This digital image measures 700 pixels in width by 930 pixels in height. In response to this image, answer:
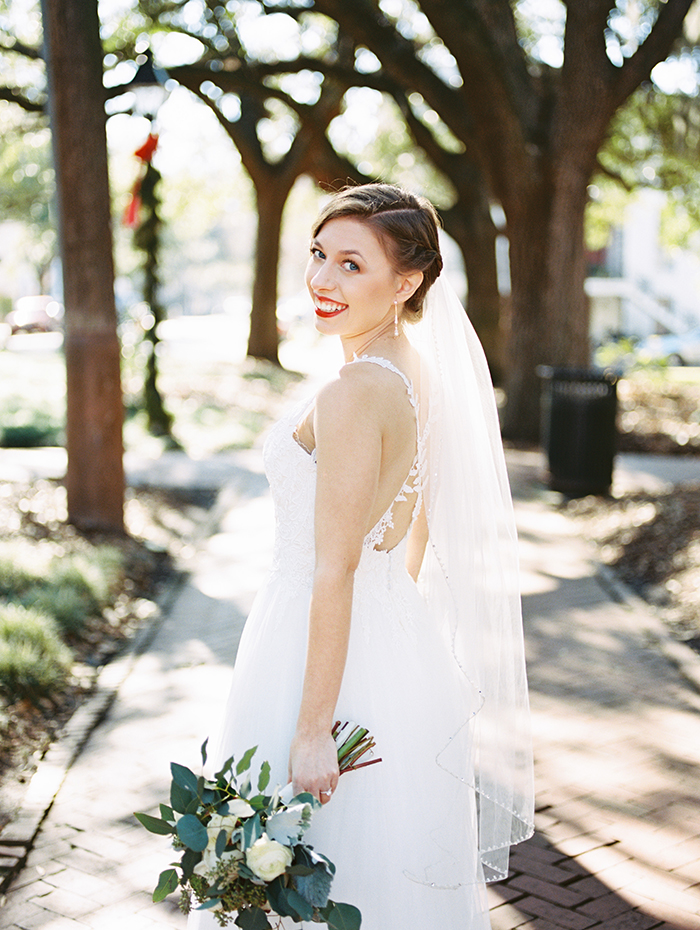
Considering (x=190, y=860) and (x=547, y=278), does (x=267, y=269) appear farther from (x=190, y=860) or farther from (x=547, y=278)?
(x=190, y=860)

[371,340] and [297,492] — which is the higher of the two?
[371,340]

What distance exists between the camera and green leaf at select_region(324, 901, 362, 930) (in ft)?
6.03

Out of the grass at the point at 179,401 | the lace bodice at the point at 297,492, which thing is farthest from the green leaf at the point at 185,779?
the grass at the point at 179,401

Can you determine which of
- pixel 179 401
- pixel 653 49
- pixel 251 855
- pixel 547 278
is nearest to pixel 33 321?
pixel 179 401

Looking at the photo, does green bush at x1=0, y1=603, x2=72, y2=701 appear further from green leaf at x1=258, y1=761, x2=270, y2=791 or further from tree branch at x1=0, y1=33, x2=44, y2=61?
tree branch at x1=0, y1=33, x2=44, y2=61

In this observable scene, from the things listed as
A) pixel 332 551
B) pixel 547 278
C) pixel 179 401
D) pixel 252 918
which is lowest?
pixel 179 401

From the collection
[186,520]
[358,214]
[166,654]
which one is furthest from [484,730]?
[186,520]

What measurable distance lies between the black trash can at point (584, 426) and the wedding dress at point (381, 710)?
839 centimetres

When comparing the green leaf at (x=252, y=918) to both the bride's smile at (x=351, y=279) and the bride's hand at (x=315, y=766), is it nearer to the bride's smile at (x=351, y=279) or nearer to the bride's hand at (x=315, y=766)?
the bride's hand at (x=315, y=766)

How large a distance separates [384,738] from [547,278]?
37.3 ft

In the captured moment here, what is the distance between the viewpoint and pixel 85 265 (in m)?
8.02

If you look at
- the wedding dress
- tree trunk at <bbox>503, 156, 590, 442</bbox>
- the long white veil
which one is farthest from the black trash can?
the wedding dress

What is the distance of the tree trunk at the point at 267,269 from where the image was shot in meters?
23.9

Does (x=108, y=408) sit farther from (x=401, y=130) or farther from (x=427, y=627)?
(x=401, y=130)
